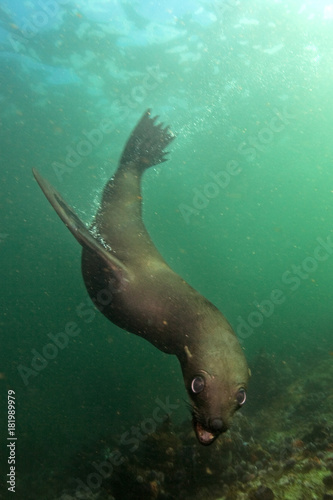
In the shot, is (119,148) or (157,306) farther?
(119,148)

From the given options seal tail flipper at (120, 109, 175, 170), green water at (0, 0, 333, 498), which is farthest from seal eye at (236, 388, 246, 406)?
green water at (0, 0, 333, 498)

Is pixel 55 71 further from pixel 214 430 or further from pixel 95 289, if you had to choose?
pixel 214 430

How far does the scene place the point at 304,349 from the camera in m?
17.0

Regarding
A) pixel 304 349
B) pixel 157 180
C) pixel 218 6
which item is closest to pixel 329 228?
pixel 157 180

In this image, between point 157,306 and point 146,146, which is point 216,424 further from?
point 146,146

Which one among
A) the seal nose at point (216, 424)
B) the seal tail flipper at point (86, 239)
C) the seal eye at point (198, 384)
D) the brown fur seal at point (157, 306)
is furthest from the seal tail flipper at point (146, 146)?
the seal nose at point (216, 424)

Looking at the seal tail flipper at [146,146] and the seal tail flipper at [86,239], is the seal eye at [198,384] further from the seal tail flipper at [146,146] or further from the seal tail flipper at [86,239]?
the seal tail flipper at [146,146]

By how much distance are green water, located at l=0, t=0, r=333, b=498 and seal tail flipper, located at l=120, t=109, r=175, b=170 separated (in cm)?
754

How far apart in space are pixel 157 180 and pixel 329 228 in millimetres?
51757

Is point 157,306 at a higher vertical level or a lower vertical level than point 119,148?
lower

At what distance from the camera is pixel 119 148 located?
28.9 metres

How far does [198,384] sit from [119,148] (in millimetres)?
29242

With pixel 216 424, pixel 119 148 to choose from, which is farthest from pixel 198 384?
pixel 119 148

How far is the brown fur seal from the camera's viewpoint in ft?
6.22
